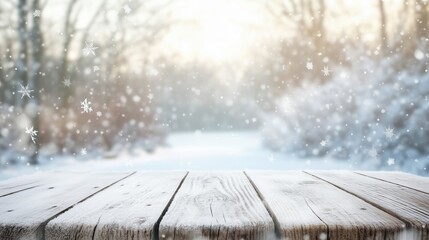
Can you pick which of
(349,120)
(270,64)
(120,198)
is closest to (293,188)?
(120,198)

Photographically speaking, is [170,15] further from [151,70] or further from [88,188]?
[88,188]

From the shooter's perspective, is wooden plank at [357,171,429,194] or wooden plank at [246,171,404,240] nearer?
wooden plank at [246,171,404,240]

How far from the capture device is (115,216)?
1029 mm

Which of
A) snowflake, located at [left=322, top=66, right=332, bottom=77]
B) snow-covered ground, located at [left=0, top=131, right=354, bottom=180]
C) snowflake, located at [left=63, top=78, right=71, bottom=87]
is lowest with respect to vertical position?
snow-covered ground, located at [left=0, top=131, right=354, bottom=180]

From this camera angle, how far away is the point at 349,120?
6254 mm

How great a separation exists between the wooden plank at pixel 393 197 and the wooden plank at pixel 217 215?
1.00 feet

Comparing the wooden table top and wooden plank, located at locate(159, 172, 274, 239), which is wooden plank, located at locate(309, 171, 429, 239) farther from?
wooden plank, located at locate(159, 172, 274, 239)

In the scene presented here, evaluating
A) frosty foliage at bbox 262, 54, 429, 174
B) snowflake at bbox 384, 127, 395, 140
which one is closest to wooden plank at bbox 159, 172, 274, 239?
frosty foliage at bbox 262, 54, 429, 174

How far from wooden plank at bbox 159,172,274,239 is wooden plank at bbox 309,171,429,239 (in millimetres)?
303

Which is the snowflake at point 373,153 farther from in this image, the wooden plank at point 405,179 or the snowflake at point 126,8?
the snowflake at point 126,8

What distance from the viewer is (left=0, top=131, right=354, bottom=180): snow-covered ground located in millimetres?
6355

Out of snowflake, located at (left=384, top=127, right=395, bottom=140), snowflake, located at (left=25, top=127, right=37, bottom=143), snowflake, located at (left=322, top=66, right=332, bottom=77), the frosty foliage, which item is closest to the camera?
the frosty foliage

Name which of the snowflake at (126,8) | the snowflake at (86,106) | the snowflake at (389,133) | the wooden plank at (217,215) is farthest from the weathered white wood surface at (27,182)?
the snowflake at (126,8)

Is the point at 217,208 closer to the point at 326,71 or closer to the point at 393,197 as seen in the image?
the point at 393,197
